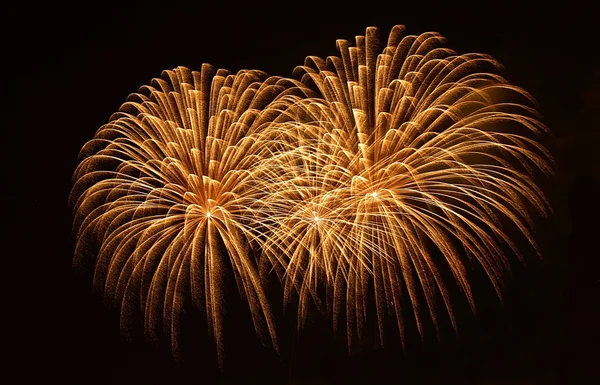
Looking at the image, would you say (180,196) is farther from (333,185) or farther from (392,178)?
(392,178)

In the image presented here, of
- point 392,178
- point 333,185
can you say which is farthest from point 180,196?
point 392,178

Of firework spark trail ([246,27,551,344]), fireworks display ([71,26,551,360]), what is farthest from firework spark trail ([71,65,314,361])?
firework spark trail ([246,27,551,344])

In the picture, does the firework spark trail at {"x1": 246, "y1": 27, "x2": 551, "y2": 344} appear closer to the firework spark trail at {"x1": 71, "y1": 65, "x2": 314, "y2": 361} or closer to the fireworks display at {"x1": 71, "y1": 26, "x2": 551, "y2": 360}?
the fireworks display at {"x1": 71, "y1": 26, "x2": 551, "y2": 360}

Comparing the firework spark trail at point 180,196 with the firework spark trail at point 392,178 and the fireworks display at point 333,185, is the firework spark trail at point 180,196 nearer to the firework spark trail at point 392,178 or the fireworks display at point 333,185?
the fireworks display at point 333,185

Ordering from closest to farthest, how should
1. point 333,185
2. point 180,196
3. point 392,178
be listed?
point 392,178 < point 333,185 < point 180,196

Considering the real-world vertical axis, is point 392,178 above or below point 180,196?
below

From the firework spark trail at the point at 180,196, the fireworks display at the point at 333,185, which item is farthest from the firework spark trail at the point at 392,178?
the firework spark trail at the point at 180,196
